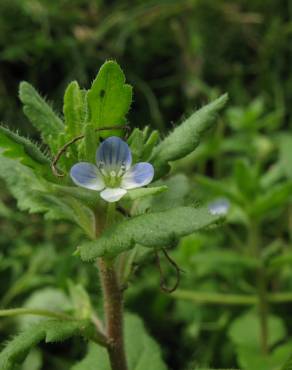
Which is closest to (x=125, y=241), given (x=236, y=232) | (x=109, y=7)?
(x=236, y=232)

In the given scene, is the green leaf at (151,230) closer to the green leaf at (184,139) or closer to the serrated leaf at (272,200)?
the green leaf at (184,139)

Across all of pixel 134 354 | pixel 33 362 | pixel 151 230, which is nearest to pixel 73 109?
pixel 151 230

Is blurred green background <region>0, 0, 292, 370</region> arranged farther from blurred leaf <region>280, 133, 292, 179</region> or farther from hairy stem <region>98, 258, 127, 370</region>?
hairy stem <region>98, 258, 127, 370</region>

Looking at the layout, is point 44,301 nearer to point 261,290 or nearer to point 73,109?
point 261,290

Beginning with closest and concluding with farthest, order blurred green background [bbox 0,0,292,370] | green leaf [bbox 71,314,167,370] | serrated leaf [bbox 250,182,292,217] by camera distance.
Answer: green leaf [bbox 71,314,167,370] < serrated leaf [bbox 250,182,292,217] < blurred green background [bbox 0,0,292,370]

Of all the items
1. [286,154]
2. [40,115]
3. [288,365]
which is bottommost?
[288,365]

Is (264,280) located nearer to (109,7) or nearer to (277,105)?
(277,105)

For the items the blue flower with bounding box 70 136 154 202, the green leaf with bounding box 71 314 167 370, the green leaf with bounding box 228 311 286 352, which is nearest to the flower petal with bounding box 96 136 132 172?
the blue flower with bounding box 70 136 154 202
